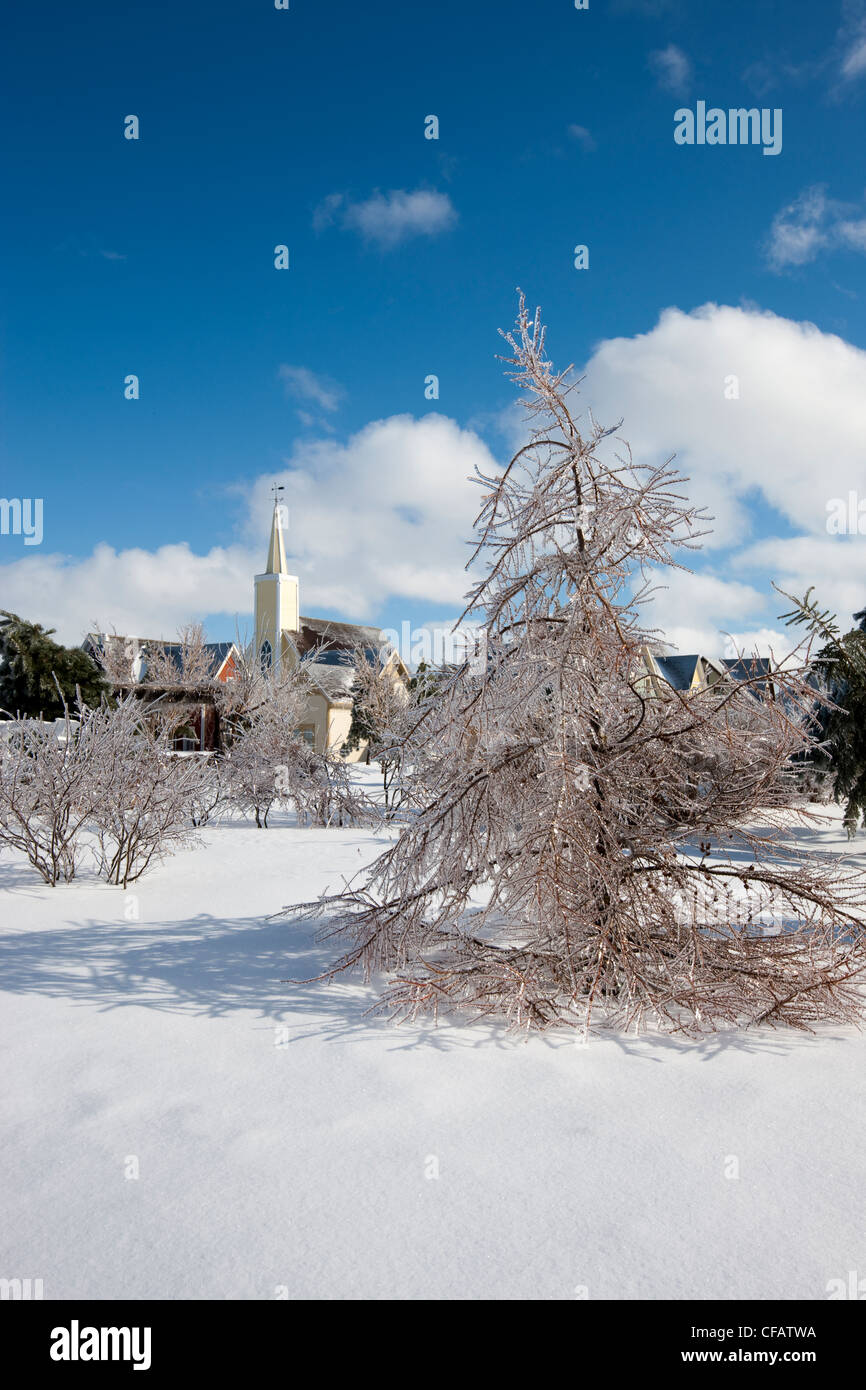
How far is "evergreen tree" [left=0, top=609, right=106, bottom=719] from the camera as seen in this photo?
90.0ft

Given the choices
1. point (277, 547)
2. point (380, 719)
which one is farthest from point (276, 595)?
point (380, 719)

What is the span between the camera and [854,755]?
14141 mm

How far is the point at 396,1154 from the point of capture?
359 cm

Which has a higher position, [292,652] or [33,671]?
[292,652]

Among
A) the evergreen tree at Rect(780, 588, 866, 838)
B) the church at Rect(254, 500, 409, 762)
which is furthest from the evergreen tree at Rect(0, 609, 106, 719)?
the evergreen tree at Rect(780, 588, 866, 838)

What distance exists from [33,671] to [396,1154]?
26881mm

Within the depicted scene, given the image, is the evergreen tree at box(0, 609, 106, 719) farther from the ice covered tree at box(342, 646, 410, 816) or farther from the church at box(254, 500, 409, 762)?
the church at box(254, 500, 409, 762)

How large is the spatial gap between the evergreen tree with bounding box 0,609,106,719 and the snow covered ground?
23351 millimetres

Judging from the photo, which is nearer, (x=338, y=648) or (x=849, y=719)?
(x=849, y=719)

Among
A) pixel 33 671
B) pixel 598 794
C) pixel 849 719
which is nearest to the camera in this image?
pixel 598 794

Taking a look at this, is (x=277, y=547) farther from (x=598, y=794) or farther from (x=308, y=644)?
(x=598, y=794)

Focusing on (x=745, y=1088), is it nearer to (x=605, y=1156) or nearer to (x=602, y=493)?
(x=605, y=1156)

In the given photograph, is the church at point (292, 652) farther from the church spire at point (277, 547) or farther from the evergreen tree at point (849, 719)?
the evergreen tree at point (849, 719)
